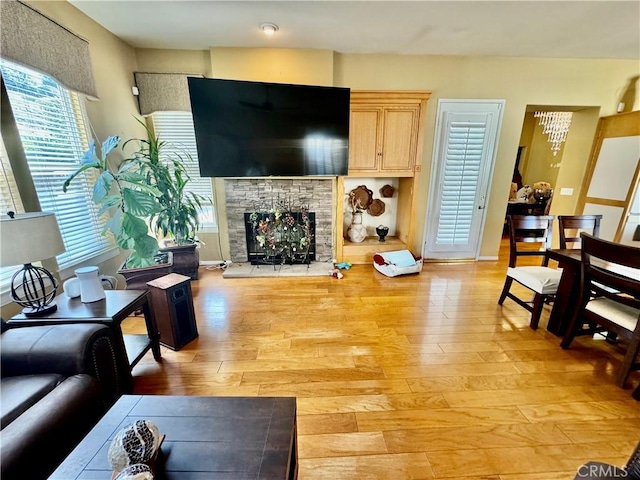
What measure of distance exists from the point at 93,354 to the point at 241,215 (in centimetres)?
246

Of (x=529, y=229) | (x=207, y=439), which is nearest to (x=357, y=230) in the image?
(x=529, y=229)

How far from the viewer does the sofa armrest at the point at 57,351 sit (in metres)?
1.29

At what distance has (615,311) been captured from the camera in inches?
70.5

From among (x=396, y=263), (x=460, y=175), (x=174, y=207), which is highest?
(x=460, y=175)

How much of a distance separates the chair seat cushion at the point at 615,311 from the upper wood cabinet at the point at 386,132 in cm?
228

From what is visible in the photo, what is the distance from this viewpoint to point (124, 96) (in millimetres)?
3014

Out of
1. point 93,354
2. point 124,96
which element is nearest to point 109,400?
point 93,354

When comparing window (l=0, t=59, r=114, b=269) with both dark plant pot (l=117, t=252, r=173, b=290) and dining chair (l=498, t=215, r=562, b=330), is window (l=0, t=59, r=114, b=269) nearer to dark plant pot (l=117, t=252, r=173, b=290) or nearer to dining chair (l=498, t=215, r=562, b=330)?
dark plant pot (l=117, t=252, r=173, b=290)

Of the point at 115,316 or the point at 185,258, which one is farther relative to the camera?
the point at 185,258

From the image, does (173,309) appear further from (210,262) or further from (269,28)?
(269,28)

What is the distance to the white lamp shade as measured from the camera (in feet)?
4.20

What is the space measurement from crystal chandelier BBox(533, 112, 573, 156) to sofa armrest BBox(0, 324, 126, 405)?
705 centimetres

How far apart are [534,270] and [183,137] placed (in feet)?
14.1

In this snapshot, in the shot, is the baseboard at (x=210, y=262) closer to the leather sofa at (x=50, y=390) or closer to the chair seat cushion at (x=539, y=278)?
the leather sofa at (x=50, y=390)
